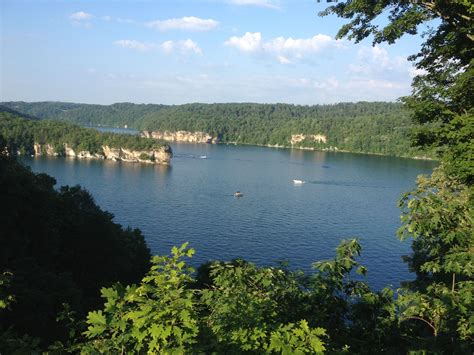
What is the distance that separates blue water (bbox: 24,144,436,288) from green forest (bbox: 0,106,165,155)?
43.8 feet

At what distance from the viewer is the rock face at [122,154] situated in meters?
135

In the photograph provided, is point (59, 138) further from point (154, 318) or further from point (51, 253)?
point (154, 318)

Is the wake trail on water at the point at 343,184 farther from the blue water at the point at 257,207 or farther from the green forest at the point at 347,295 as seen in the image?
the green forest at the point at 347,295

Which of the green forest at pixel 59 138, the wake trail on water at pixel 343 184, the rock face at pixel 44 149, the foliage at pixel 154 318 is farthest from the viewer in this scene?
the rock face at pixel 44 149

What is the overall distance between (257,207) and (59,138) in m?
105

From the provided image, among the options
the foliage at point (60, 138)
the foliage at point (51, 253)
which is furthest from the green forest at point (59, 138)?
the foliage at point (51, 253)

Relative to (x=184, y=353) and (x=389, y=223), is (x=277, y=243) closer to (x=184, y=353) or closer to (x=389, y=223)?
(x=389, y=223)

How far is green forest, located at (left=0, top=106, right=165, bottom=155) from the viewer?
140m

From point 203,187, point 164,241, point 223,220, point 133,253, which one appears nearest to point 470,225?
point 133,253

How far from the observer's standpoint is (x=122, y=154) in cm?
14075

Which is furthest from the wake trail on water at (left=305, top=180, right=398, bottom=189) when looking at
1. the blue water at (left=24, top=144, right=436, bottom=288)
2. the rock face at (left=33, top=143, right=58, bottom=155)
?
the rock face at (left=33, top=143, right=58, bottom=155)

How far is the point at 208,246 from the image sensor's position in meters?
48.5

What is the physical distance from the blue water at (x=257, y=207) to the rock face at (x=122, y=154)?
7723 mm

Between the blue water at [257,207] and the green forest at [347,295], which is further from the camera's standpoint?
the blue water at [257,207]
